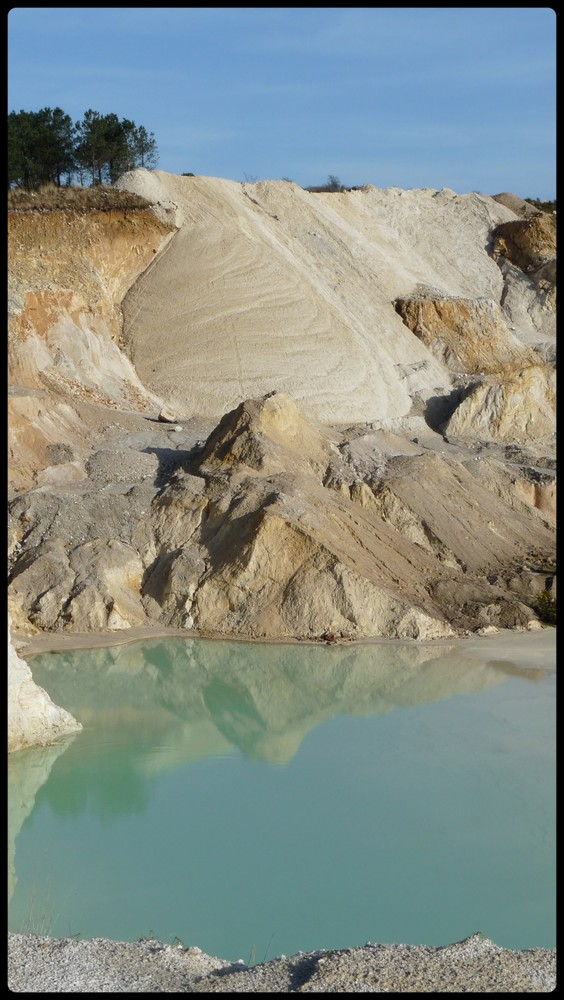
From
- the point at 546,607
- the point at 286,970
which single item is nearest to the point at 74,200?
the point at 546,607

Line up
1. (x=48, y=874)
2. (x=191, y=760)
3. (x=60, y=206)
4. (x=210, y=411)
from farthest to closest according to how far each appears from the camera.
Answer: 1. (x=60, y=206)
2. (x=210, y=411)
3. (x=191, y=760)
4. (x=48, y=874)

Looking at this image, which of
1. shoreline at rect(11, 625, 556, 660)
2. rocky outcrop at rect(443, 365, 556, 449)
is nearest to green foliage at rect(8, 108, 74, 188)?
rocky outcrop at rect(443, 365, 556, 449)

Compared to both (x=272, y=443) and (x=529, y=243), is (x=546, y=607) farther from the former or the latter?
(x=529, y=243)

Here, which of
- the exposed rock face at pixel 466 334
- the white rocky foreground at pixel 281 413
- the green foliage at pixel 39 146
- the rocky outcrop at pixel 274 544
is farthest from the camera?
the green foliage at pixel 39 146

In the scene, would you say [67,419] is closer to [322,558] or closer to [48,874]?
[322,558]

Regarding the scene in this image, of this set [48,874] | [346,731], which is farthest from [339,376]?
[48,874]

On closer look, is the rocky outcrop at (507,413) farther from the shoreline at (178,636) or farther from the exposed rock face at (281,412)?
the shoreline at (178,636)

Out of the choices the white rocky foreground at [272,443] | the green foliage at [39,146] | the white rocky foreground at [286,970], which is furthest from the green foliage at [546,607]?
the green foliage at [39,146]
